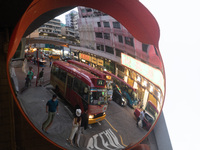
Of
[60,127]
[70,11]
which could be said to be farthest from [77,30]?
[60,127]

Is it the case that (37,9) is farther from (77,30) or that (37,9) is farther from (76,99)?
(76,99)

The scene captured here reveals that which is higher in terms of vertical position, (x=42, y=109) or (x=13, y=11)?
(x=13, y=11)

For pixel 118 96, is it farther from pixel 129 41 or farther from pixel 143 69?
pixel 129 41

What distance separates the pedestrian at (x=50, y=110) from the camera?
25.6 inches

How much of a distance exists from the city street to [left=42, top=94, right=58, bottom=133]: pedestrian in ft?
0.06

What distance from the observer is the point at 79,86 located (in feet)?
2.18

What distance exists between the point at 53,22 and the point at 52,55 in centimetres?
22

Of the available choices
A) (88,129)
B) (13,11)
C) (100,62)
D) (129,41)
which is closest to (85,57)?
(100,62)

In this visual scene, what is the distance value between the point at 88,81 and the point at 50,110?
28cm

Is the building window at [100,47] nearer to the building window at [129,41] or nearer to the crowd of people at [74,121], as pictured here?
the building window at [129,41]

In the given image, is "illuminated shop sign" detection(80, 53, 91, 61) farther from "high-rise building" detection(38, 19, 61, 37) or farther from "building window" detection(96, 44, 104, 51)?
"high-rise building" detection(38, 19, 61, 37)

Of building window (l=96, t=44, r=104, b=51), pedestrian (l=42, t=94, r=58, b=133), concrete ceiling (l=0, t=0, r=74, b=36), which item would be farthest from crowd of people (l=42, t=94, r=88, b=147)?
concrete ceiling (l=0, t=0, r=74, b=36)

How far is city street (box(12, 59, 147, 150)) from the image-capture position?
65cm

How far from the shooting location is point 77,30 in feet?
2.56
